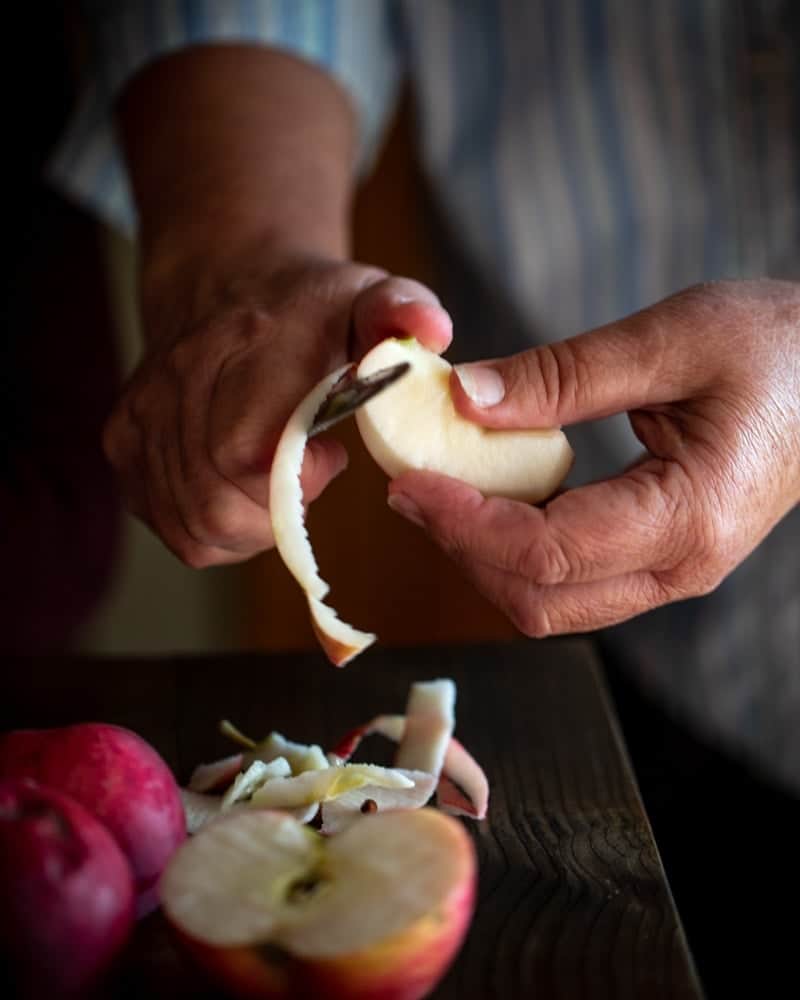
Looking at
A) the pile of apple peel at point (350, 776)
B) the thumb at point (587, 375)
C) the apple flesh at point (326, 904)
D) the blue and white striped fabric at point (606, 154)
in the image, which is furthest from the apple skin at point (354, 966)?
the blue and white striped fabric at point (606, 154)

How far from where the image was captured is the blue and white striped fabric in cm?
106

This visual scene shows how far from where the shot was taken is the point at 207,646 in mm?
2041

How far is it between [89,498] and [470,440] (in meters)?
0.77

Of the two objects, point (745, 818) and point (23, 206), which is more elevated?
point (23, 206)

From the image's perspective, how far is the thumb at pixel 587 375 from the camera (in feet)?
2.04

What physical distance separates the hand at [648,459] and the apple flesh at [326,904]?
0.16m

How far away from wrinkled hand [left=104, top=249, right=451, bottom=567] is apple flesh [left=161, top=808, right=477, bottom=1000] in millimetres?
223

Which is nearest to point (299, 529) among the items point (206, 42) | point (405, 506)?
point (405, 506)

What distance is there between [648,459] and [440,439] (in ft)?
0.37

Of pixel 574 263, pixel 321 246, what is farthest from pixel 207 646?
pixel 321 246

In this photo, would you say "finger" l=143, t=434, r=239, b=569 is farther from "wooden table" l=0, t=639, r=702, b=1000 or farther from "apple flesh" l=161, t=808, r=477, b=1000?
"apple flesh" l=161, t=808, r=477, b=1000

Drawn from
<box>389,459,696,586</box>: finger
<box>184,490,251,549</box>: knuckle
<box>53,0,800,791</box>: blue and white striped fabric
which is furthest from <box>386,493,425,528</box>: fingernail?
<box>53,0,800,791</box>: blue and white striped fabric

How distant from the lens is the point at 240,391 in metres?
0.71

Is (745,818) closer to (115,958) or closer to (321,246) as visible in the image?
(321,246)
